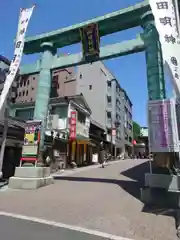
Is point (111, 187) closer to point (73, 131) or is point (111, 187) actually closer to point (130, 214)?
point (130, 214)

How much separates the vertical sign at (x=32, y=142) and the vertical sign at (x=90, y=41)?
16.1 ft

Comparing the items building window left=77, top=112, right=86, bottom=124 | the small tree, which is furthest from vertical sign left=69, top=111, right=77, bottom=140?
the small tree

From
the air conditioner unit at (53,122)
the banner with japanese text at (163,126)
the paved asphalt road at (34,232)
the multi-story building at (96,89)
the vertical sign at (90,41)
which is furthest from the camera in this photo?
the multi-story building at (96,89)

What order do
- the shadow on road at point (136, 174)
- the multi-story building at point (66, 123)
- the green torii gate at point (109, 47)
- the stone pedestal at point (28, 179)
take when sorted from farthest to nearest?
the multi-story building at point (66, 123) → the shadow on road at point (136, 174) → the stone pedestal at point (28, 179) → the green torii gate at point (109, 47)

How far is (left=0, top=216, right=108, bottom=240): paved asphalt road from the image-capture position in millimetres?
4469

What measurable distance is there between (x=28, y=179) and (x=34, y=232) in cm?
568

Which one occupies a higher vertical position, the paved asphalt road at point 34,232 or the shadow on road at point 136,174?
the shadow on road at point 136,174

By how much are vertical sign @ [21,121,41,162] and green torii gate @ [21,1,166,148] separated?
0.52 meters

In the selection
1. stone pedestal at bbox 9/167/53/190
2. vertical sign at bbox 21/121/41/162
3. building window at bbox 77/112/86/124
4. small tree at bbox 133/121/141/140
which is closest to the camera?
stone pedestal at bbox 9/167/53/190

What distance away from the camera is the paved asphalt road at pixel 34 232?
14.7 feet

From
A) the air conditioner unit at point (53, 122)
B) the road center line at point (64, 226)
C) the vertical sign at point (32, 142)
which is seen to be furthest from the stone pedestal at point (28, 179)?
the air conditioner unit at point (53, 122)

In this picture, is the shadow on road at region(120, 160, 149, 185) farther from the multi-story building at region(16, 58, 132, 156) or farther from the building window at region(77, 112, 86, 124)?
the multi-story building at region(16, 58, 132, 156)

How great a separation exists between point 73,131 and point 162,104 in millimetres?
16240

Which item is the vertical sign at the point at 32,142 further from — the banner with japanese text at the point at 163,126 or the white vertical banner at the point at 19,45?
the banner with japanese text at the point at 163,126
